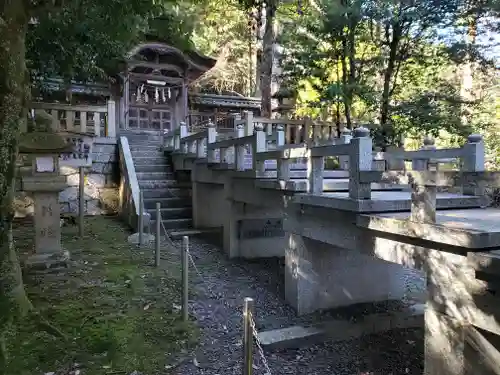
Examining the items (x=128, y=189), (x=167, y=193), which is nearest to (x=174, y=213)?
(x=167, y=193)

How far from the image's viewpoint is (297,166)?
10688mm

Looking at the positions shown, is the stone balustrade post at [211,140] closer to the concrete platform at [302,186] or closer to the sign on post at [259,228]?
the sign on post at [259,228]

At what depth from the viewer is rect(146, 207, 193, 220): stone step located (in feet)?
35.1

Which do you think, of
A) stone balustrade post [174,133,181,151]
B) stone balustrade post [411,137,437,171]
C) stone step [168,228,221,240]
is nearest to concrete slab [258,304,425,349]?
stone balustrade post [411,137,437,171]

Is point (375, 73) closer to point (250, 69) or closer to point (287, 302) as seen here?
point (287, 302)

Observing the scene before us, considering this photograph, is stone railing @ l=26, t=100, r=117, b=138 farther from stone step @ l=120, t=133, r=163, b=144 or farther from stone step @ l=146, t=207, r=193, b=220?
stone step @ l=146, t=207, r=193, b=220

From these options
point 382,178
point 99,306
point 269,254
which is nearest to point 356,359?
point 382,178

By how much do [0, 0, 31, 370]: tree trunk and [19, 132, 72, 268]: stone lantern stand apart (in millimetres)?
2506

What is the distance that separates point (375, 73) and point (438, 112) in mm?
2275

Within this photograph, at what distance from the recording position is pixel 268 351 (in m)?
5.01

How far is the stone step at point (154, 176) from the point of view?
11.8 m

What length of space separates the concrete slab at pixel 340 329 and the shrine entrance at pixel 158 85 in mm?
13875

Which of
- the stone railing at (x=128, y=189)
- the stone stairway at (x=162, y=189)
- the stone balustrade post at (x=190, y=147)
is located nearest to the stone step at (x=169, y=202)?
the stone stairway at (x=162, y=189)

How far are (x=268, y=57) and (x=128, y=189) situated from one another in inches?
288
